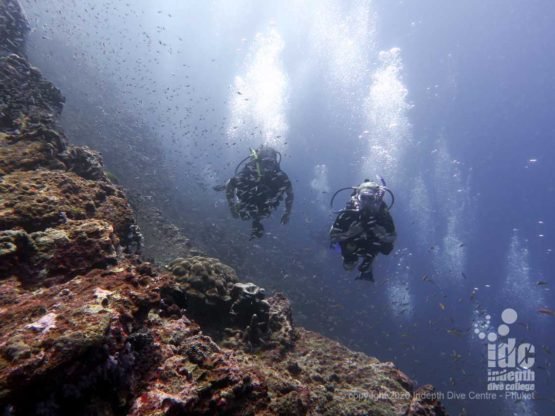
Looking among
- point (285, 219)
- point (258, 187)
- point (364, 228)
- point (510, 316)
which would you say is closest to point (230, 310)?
point (364, 228)

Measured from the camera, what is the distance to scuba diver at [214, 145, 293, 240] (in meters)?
8.93

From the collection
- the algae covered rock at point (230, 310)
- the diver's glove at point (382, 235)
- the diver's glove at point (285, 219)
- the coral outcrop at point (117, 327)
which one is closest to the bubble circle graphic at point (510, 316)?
the diver's glove at point (382, 235)

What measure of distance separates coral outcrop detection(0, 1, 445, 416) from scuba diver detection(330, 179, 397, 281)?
1.90 meters

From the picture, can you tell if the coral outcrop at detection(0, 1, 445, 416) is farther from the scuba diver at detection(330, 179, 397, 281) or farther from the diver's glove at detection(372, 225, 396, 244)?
the diver's glove at detection(372, 225, 396, 244)

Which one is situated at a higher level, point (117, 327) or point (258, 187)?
point (258, 187)

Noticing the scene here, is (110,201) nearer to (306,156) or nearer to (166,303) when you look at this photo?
(166,303)

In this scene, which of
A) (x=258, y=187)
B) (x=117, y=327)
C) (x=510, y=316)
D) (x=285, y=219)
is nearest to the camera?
(x=117, y=327)

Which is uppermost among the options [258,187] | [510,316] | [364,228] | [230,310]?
[510,316]

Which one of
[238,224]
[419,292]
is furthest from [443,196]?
[238,224]

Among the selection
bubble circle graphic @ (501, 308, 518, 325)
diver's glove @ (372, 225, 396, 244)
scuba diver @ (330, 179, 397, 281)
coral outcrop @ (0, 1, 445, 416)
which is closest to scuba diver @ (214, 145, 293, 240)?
scuba diver @ (330, 179, 397, 281)

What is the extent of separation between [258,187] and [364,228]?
2.84 meters

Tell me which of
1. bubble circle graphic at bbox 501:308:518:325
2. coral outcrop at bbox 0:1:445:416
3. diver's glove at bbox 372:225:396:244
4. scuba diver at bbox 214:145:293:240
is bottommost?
coral outcrop at bbox 0:1:445:416

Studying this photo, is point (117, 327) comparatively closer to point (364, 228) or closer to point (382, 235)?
point (364, 228)

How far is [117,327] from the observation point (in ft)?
8.17
